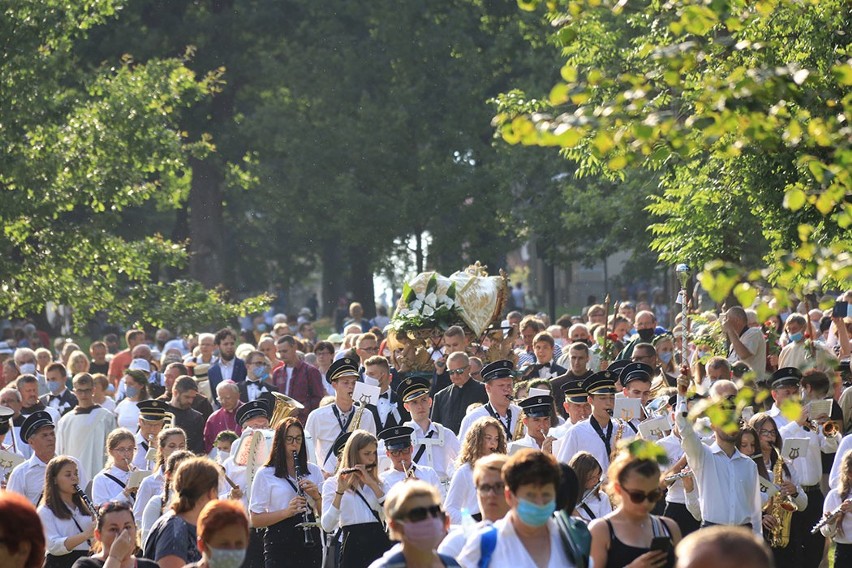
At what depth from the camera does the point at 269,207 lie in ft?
150

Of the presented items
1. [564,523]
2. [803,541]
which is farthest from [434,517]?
[803,541]

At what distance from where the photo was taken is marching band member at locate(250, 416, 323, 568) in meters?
11.4

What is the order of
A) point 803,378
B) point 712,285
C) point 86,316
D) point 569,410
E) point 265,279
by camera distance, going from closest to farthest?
point 712,285
point 569,410
point 803,378
point 86,316
point 265,279

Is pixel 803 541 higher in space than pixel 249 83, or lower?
lower

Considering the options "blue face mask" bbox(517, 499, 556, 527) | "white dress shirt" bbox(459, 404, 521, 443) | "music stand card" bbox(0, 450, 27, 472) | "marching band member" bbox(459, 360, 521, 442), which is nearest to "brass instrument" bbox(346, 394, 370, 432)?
"white dress shirt" bbox(459, 404, 521, 443)

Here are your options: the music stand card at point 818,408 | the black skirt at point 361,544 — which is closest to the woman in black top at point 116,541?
the black skirt at point 361,544

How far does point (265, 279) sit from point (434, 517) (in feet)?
162

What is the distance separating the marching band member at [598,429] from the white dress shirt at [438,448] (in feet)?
3.23

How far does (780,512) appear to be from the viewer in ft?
40.2

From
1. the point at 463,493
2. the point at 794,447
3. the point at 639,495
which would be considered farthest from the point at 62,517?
the point at 794,447

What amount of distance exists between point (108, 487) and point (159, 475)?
542 millimetres

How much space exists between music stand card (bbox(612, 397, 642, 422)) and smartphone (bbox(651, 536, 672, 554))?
4.74 m

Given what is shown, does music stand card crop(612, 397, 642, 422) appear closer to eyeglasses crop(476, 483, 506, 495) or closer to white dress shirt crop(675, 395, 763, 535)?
white dress shirt crop(675, 395, 763, 535)

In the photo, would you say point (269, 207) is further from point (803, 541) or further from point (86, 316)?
point (803, 541)
